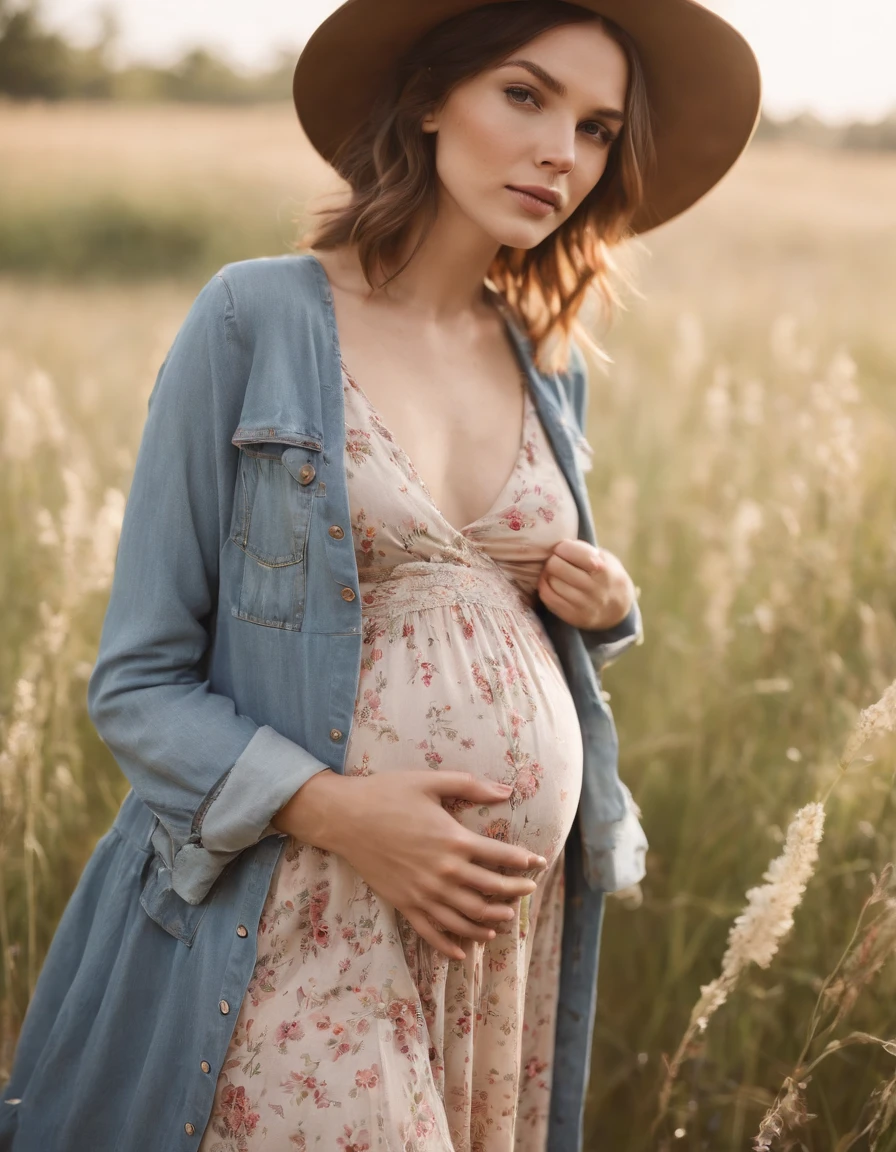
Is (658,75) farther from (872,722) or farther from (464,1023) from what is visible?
(464,1023)

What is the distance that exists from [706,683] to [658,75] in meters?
1.42

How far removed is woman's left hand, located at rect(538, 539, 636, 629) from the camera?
1.60 meters

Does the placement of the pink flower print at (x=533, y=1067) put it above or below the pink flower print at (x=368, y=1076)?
below

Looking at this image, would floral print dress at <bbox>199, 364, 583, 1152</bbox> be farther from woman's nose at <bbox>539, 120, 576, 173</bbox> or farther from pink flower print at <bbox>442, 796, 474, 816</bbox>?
woman's nose at <bbox>539, 120, 576, 173</bbox>

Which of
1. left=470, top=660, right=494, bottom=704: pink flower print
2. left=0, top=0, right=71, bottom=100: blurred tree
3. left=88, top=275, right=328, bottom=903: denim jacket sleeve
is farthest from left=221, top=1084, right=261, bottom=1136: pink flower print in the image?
left=0, top=0, right=71, bottom=100: blurred tree

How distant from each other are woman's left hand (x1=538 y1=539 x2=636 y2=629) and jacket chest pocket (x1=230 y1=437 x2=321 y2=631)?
16.7 inches

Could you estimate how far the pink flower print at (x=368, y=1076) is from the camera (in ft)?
4.05

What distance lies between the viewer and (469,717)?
138 centimetres

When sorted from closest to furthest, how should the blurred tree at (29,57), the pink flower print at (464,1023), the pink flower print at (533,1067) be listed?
1. the pink flower print at (464,1023)
2. the pink flower print at (533,1067)
3. the blurred tree at (29,57)

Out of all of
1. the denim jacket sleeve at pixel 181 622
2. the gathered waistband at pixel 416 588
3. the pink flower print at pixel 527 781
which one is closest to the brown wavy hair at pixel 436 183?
the denim jacket sleeve at pixel 181 622

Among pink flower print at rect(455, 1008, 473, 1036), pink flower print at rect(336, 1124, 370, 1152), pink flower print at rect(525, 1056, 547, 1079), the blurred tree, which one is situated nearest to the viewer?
pink flower print at rect(336, 1124, 370, 1152)

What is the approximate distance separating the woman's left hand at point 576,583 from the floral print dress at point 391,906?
0.14 ft

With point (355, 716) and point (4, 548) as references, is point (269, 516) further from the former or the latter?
point (4, 548)

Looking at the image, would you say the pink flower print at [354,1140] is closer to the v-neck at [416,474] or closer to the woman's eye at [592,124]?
the v-neck at [416,474]
